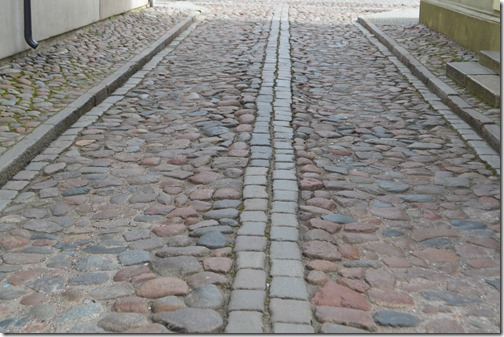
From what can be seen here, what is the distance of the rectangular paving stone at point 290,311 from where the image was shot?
10.8 feet

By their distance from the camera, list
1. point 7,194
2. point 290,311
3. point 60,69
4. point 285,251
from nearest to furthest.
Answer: point 290,311
point 285,251
point 7,194
point 60,69

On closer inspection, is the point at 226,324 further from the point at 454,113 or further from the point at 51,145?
the point at 454,113

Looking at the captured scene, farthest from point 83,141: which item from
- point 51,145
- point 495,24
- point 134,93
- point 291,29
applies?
point 291,29

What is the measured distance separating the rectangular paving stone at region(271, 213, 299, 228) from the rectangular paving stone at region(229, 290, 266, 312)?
0.94m

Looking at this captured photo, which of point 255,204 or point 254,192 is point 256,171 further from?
point 255,204

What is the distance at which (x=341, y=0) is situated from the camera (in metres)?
22.7

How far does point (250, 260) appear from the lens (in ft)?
12.9

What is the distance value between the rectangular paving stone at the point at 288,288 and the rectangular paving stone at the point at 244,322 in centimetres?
→ 23

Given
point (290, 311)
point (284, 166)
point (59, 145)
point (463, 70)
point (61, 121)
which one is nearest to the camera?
point (290, 311)

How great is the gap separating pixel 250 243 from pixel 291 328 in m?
1.00

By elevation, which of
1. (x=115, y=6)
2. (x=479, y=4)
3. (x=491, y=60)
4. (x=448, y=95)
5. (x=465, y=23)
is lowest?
(x=448, y=95)

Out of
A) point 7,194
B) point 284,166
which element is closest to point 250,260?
point 284,166

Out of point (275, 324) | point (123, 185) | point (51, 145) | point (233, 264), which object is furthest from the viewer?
point (51, 145)

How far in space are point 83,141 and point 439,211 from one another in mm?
3160
